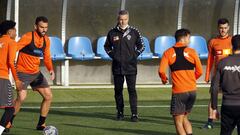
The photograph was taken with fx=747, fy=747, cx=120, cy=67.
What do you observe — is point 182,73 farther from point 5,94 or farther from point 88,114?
point 88,114

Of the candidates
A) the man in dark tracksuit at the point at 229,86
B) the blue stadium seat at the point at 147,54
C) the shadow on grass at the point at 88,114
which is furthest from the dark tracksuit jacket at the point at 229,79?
the blue stadium seat at the point at 147,54

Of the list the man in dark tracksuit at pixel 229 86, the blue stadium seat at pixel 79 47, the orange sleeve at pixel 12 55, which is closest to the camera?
Answer: the man in dark tracksuit at pixel 229 86

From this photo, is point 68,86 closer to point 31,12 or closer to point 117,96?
point 31,12

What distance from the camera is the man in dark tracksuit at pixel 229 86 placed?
9.32 meters

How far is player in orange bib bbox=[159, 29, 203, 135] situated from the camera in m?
10.9

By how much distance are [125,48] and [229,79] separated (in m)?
5.24

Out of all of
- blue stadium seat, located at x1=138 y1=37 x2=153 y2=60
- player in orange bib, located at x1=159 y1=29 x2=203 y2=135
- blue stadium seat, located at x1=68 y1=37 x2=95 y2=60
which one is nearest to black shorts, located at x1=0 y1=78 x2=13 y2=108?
player in orange bib, located at x1=159 y1=29 x2=203 y2=135

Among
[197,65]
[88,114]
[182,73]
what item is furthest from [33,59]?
[197,65]

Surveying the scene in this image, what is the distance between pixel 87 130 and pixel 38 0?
8.11 metres

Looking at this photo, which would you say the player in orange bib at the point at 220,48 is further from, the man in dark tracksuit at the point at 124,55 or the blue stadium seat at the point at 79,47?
the blue stadium seat at the point at 79,47

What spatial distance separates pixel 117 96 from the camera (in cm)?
1455

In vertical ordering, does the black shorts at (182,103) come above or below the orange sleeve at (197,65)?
below

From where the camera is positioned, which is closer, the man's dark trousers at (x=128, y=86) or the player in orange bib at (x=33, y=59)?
the player in orange bib at (x=33, y=59)

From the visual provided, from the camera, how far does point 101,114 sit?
15164 millimetres
